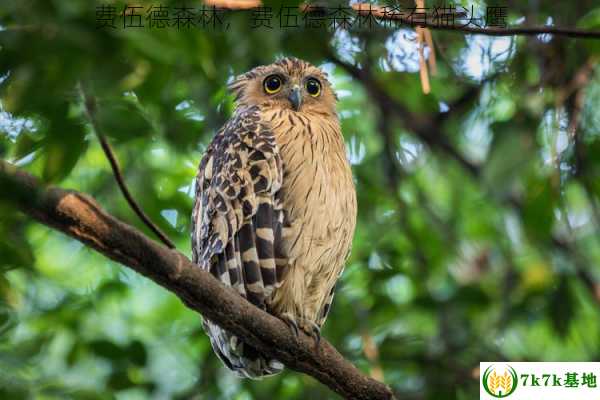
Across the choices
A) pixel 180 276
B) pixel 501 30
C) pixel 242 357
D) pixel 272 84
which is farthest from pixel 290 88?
pixel 180 276

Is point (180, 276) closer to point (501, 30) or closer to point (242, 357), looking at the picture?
point (242, 357)

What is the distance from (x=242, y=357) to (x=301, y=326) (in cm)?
45

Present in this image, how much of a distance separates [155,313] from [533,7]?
11.7 feet

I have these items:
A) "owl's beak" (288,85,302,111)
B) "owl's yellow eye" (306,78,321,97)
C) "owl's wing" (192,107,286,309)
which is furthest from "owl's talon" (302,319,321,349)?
"owl's yellow eye" (306,78,321,97)

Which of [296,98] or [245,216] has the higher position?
[296,98]

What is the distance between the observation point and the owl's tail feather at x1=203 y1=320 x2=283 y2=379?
3.70m

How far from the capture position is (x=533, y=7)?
471 centimetres

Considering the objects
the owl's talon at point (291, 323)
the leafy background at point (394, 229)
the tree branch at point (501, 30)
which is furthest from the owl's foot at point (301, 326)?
the tree branch at point (501, 30)

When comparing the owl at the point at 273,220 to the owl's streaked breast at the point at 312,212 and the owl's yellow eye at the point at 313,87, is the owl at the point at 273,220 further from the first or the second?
the owl's yellow eye at the point at 313,87

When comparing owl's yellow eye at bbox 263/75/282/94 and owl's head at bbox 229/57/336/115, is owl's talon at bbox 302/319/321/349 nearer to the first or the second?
owl's head at bbox 229/57/336/115

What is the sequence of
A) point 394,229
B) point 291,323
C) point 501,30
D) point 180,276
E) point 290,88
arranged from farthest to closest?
point 394,229 → point 290,88 → point 291,323 → point 501,30 → point 180,276

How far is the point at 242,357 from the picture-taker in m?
3.74

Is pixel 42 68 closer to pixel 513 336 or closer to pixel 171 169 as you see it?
pixel 171 169

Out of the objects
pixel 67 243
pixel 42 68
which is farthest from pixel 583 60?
pixel 42 68
